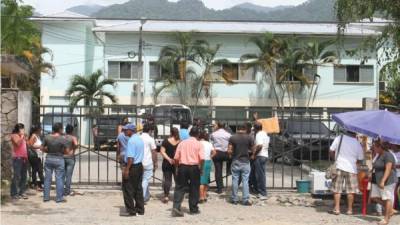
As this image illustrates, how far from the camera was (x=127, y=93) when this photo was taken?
39062 millimetres

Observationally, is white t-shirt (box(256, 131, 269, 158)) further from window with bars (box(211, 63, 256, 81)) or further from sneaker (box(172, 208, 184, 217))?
window with bars (box(211, 63, 256, 81))

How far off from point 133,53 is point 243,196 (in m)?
26.7

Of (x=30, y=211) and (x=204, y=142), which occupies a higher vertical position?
(x=204, y=142)

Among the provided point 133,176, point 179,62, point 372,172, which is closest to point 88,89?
point 179,62

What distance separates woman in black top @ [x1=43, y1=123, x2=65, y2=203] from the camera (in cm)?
1273

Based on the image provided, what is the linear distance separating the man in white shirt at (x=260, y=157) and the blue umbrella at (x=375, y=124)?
78.1 inches

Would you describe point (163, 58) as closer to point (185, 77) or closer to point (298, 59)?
point (185, 77)

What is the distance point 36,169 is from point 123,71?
2527 centimetres

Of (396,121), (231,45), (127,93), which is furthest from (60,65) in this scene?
(396,121)

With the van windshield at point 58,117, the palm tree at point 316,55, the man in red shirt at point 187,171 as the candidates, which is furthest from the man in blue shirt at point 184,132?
the palm tree at point 316,55

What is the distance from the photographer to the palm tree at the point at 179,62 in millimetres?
37531

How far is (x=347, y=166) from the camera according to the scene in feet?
39.0

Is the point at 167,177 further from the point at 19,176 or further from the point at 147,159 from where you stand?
the point at 19,176

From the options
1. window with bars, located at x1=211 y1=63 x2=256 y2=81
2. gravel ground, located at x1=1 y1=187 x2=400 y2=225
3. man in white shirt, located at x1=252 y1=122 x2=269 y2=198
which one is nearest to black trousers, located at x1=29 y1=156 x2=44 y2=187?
gravel ground, located at x1=1 y1=187 x2=400 y2=225
